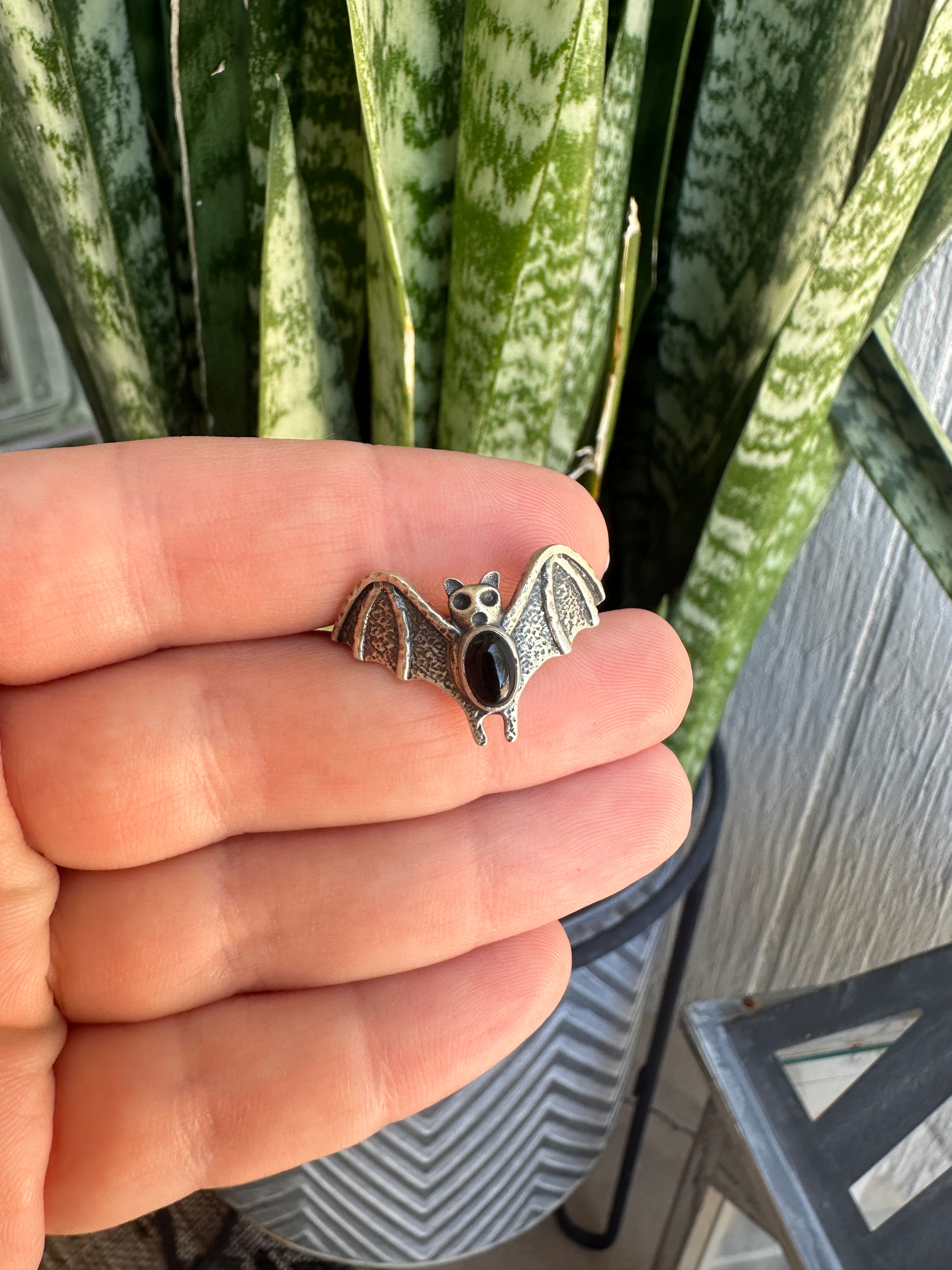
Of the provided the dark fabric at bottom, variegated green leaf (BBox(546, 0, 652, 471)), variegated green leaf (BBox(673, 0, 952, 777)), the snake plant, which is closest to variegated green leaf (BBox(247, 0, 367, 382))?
the snake plant

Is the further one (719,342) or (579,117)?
(719,342)

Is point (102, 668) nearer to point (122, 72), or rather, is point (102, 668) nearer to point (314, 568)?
point (314, 568)

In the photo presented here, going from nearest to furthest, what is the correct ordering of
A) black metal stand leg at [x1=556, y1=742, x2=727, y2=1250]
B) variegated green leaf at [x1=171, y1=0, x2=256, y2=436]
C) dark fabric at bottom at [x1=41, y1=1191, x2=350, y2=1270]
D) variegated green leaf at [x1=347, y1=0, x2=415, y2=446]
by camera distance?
variegated green leaf at [x1=347, y1=0, x2=415, y2=446]
variegated green leaf at [x1=171, y1=0, x2=256, y2=436]
black metal stand leg at [x1=556, y1=742, x2=727, y2=1250]
dark fabric at bottom at [x1=41, y1=1191, x2=350, y2=1270]

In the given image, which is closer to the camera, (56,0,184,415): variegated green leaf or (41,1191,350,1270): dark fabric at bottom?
(56,0,184,415): variegated green leaf

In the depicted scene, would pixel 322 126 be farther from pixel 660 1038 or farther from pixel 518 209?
pixel 660 1038

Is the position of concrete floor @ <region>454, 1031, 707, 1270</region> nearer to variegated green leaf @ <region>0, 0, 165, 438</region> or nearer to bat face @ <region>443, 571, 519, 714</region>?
bat face @ <region>443, 571, 519, 714</region>

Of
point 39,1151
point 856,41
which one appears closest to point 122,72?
point 856,41

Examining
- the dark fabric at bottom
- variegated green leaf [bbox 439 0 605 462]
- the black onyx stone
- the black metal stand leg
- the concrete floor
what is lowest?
the dark fabric at bottom
